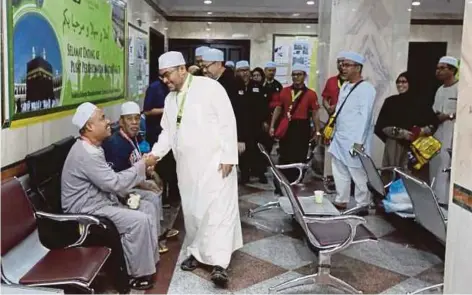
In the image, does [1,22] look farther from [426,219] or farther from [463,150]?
[426,219]

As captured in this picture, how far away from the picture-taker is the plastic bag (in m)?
4.46

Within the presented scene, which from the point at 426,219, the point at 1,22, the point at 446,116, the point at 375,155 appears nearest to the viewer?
the point at 1,22

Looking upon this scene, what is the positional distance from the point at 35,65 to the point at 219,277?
1782 mm

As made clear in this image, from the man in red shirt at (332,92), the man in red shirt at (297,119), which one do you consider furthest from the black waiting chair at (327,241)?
the man in red shirt at (332,92)

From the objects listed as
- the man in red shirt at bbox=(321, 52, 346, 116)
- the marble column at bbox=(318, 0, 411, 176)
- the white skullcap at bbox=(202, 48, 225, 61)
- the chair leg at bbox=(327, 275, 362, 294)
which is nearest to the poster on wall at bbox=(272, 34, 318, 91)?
the marble column at bbox=(318, 0, 411, 176)

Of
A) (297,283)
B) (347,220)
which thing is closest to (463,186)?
(347,220)

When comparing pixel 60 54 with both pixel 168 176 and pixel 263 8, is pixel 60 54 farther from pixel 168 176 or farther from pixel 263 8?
pixel 263 8

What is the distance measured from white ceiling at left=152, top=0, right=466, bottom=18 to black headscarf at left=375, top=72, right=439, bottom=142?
546cm

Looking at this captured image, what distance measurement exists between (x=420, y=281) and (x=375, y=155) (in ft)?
11.0

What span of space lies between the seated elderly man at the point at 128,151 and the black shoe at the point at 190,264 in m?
0.38

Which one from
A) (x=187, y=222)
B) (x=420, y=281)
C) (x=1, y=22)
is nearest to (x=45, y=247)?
(x=187, y=222)

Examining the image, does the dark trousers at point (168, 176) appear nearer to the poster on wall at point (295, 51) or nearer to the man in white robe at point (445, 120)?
the man in white robe at point (445, 120)

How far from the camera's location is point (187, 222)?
3480 millimetres

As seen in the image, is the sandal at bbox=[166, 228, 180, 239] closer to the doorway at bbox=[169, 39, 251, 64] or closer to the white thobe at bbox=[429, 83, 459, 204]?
the white thobe at bbox=[429, 83, 459, 204]
